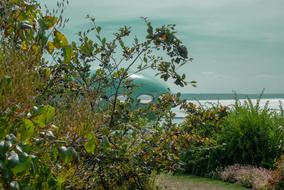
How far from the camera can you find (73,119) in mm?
4336

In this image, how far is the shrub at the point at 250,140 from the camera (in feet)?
44.6

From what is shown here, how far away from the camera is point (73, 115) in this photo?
442cm

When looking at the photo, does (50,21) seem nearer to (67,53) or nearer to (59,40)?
(59,40)

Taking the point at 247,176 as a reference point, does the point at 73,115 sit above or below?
above

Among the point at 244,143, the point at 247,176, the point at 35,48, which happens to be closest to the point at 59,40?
the point at 35,48

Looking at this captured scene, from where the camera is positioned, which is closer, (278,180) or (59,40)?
(59,40)

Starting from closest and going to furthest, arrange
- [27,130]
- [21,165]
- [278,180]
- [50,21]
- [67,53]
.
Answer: [21,165], [27,130], [67,53], [50,21], [278,180]

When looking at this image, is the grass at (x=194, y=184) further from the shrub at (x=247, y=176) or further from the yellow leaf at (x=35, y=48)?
the yellow leaf at (x=35, y=48)

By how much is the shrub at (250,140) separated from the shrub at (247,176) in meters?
0.90

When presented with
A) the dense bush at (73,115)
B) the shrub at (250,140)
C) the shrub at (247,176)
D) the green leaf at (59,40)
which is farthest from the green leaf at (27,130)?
the shrub at (250,140)

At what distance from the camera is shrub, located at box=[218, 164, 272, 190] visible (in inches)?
430

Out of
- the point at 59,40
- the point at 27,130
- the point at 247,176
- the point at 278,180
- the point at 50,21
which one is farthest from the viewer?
the point at 247,176

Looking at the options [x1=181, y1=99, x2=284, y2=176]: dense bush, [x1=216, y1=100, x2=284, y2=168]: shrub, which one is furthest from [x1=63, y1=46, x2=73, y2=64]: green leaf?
[x1=216, y1=100, x2=284, y2=168]: shrub

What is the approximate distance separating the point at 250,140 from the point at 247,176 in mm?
2349
